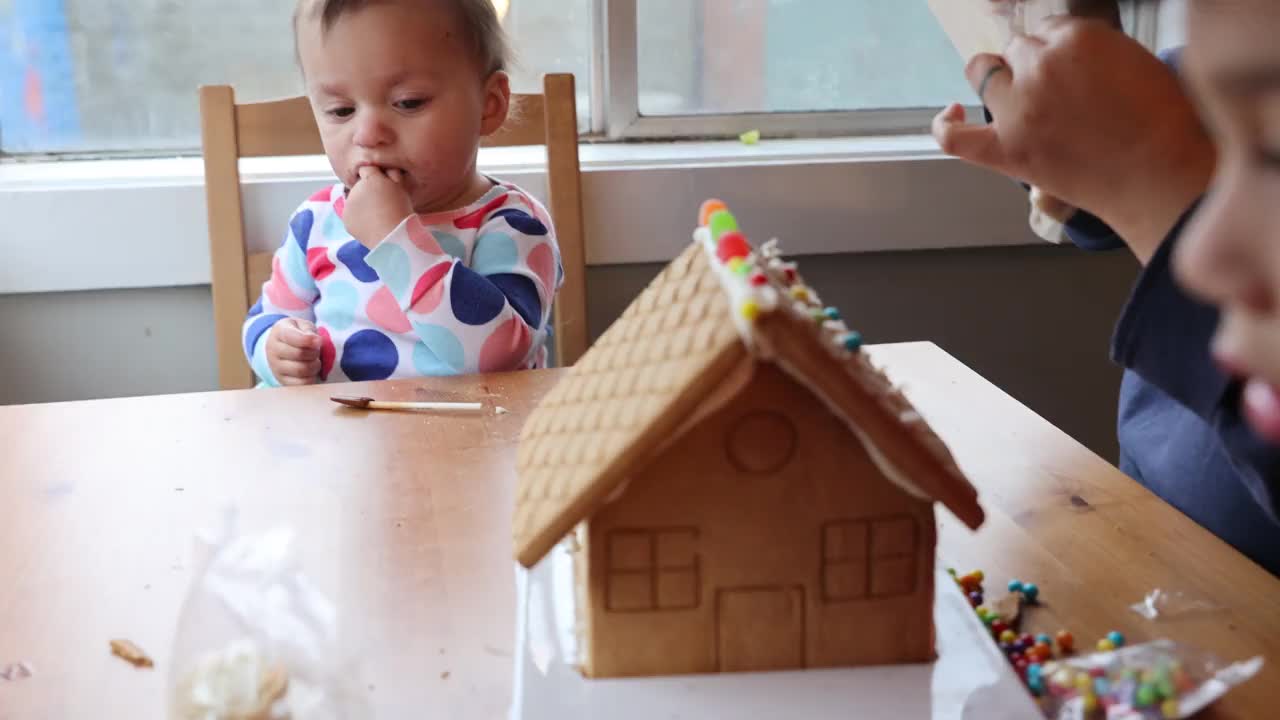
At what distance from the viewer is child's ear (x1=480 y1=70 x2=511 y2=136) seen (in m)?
1.35

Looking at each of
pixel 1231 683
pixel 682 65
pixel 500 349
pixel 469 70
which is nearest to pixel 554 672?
pixel 1231 683

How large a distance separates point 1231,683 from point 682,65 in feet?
4.75

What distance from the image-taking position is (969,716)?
541 millimetres

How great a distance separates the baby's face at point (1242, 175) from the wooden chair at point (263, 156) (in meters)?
1.28

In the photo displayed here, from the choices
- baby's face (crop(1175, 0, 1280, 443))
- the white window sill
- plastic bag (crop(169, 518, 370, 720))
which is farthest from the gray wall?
baby's face (crop(1175, 0, 1280, 443))

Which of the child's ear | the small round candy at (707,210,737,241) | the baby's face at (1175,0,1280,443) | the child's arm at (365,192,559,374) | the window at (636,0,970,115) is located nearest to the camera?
the baby's face at (1175,0,1280,443)

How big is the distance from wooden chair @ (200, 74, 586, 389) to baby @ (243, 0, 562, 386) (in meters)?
0.12

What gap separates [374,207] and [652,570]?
754 mm

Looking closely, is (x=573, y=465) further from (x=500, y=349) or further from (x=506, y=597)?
(x=500, y=349)

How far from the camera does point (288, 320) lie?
1.29 metres

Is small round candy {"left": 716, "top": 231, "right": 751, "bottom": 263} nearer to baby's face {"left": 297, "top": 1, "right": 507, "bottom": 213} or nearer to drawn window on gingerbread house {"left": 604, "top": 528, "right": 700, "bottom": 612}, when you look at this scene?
drawn window on gingerbread house {"left": 604, "top": 528, "right": 700, "bottom": 612}

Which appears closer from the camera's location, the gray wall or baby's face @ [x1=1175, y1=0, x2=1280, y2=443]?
baby's face @ [x1=1175, y1=0, x2=1280, y2=443]

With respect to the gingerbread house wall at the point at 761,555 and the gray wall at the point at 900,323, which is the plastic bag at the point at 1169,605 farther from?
the gray wall at the point at 900,323

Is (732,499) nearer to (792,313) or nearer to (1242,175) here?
(792,313)
